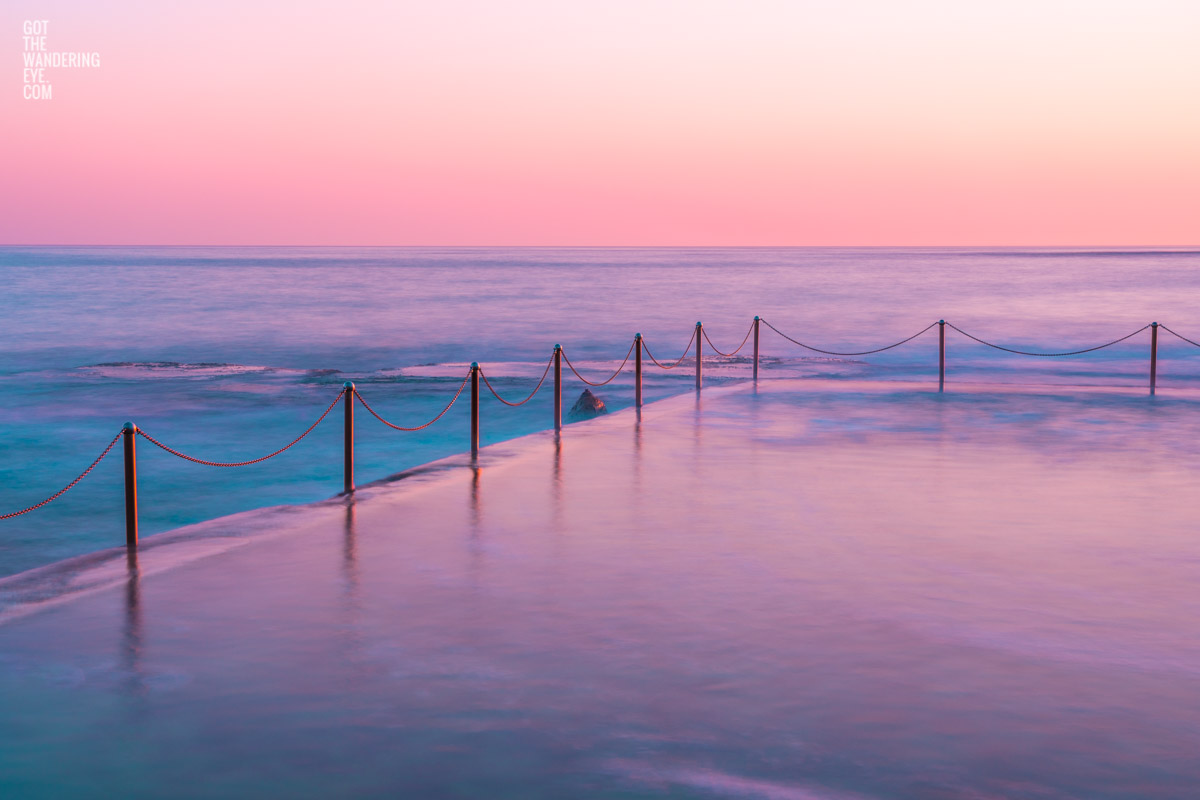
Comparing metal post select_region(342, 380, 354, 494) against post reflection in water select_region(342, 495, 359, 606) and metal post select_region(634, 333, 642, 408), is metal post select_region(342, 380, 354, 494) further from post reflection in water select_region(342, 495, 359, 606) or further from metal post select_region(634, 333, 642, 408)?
metal post select_region(634, 333, 642, 408)

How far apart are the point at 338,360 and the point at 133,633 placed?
29.7 meters

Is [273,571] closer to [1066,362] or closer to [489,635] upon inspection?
[489,635]

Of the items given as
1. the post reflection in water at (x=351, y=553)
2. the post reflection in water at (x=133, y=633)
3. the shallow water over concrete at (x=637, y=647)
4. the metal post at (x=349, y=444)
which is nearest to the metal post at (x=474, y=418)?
the shallow water over concrete at (x=637, y=647)

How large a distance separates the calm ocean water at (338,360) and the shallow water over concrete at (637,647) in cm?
521

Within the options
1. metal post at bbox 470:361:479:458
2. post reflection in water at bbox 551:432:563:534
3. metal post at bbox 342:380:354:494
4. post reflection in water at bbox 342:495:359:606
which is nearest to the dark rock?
post reflection in water at bbox 551:432:563:534

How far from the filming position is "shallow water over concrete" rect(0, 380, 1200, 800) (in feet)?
13.4

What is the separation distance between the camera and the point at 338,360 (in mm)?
34719

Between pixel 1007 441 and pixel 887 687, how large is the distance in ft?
27.8

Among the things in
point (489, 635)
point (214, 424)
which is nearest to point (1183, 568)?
point (489, 635)

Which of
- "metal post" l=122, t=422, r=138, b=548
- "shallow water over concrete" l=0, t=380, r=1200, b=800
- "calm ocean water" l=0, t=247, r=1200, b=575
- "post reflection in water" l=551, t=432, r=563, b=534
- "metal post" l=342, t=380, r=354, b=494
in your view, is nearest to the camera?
"shallow water over concrete" l=0, t=380, r=1200, b=800

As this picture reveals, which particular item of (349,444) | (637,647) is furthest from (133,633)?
(349,444)

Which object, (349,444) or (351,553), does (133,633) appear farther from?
(349,444)

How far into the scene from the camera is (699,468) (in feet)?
35.8

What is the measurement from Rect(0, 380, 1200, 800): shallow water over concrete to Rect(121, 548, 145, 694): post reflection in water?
0.02 metres
